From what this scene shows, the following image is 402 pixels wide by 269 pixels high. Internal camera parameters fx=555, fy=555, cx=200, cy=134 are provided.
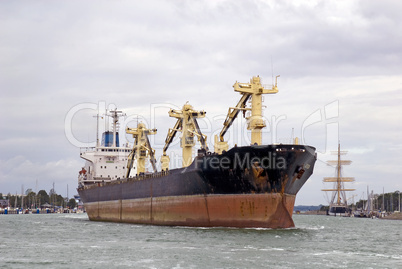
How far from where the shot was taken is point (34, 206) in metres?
144

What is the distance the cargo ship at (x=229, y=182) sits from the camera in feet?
94.0

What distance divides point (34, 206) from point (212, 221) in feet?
401

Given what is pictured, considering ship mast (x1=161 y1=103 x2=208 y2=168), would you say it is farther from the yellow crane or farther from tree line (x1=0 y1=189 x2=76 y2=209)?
tree line (x1=0 y1=189 x2=76 y2=209)

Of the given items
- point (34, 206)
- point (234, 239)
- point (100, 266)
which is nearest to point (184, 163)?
point (234, 239)

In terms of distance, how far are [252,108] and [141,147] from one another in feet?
59.5

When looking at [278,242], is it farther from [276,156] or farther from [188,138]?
[188,138]

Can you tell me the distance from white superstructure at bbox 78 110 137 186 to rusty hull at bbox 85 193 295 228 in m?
18.5

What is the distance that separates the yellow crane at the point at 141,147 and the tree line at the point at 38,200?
312 ft

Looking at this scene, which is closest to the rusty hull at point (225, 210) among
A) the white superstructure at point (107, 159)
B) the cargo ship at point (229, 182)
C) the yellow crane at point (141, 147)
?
the cargo ship at point (229, 182)

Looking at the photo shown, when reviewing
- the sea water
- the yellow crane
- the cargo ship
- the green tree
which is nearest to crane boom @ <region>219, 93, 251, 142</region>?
the cargo ship

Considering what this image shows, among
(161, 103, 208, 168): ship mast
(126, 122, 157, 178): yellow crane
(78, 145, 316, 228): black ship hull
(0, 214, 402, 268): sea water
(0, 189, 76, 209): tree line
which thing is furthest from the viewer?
(0, 189, 76, 209): tree line

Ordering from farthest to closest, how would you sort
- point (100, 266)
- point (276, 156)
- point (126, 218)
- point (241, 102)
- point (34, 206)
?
point (34, 206) < point (126, 218) < point (241, 102) < point (276, 156) < point (100, 266)

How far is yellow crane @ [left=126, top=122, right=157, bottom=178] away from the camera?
49.1 meters

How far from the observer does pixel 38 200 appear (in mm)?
149750
